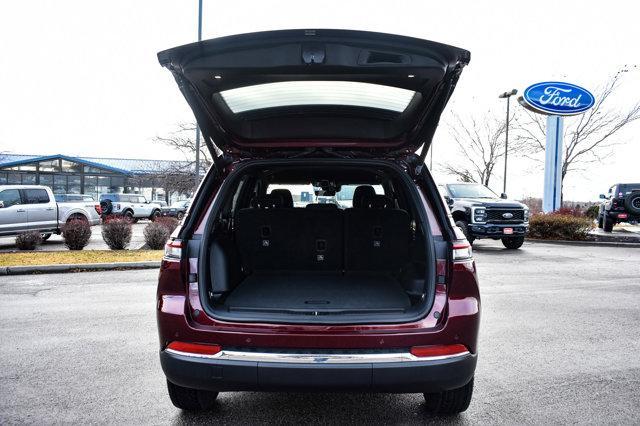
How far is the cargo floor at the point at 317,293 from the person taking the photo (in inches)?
121

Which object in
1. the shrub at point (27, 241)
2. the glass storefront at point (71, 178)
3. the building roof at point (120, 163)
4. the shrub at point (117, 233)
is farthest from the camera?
the glass storefront at point (71, 178)

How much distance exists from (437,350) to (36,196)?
602 inches

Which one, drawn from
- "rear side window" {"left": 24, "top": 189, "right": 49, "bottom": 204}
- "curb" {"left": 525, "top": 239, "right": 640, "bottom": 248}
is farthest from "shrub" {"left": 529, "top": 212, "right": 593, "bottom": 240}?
"rear side window" {"left": 24, "top": 189, "right": 49, "bottom": 204}

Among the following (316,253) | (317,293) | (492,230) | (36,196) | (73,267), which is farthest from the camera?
(36,196)

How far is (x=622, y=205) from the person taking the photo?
19.0 m

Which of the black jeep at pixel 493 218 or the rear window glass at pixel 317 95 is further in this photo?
the black jeep at pixel 493 218

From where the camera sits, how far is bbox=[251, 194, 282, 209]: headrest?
439 centimetres

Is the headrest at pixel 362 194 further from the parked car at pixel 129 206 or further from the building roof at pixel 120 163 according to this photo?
the parked car at pixel 129 206

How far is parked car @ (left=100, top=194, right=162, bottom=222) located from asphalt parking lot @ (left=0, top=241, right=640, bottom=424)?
2316cm

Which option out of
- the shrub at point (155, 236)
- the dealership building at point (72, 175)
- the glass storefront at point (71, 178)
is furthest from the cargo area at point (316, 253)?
the glass storefront at point (71, 178)

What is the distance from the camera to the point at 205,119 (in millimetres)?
3127

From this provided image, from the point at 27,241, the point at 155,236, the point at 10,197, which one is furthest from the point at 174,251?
the point at 10,197

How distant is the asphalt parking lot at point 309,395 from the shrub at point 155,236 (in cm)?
461

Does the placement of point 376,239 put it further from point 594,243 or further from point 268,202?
point 594,243
